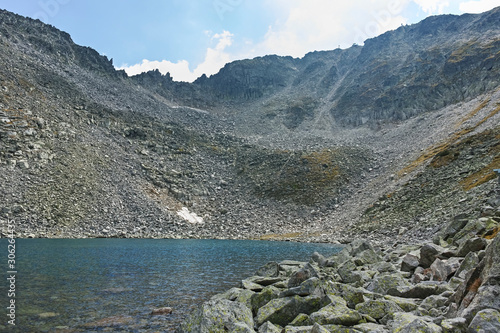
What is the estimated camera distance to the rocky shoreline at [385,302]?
724cm

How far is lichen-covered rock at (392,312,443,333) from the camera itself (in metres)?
6.88

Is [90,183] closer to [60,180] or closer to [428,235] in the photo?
[60,180]

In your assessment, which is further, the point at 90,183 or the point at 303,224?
the point at 303,224

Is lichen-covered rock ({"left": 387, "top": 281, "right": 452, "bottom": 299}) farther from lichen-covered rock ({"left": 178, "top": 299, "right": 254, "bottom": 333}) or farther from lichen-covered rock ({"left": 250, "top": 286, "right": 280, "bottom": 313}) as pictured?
lichen-covered rock ({"left": 178, "top": 299, "right": 254, "bottom": 333})

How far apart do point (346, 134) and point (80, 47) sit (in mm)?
118667

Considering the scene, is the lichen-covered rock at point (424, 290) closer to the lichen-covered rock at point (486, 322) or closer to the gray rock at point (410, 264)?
the lichen-covered rock at point (486, 322)

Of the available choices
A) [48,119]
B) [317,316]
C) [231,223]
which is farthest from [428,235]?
[48,119]

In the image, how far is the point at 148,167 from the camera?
85062 mm

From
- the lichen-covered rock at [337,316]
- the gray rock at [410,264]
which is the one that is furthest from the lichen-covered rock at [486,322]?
the gray rock at [410,264]

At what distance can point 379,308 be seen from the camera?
9.69 m

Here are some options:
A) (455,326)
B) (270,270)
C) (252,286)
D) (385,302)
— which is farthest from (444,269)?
(270,270)

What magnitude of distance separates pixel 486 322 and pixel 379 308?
3697 millimetres

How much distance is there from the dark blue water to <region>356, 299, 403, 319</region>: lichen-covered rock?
854 centimetres

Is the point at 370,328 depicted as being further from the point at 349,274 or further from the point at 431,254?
the point at 431,254
